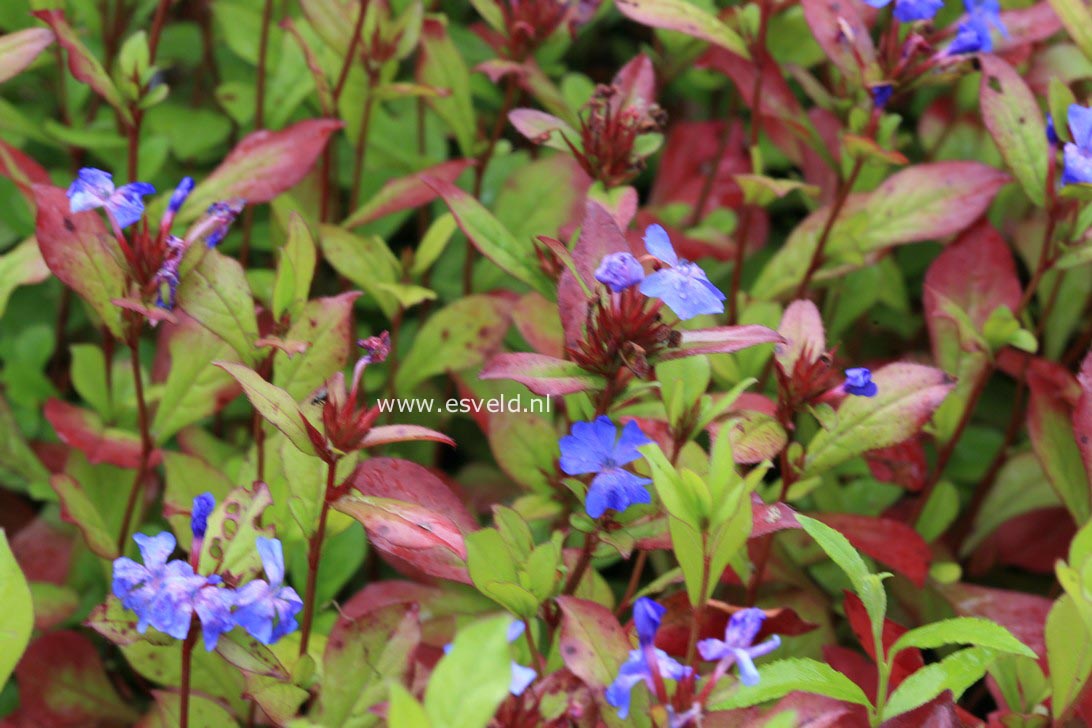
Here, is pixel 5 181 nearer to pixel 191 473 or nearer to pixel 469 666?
pixel 191 473

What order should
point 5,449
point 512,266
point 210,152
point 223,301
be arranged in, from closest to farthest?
point 223,301, point 512,266, point 5,449, point 210,152

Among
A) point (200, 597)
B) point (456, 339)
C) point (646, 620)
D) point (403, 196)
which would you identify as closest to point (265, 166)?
point (403, 196)

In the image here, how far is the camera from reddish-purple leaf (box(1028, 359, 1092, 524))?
3.51ft

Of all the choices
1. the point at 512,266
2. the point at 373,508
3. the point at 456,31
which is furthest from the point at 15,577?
the point at 456,31

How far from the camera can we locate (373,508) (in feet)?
2.49

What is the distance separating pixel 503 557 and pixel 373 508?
0.31 feet

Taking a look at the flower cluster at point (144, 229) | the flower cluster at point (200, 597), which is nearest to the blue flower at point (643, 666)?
the flower cluster at point (200, 597)

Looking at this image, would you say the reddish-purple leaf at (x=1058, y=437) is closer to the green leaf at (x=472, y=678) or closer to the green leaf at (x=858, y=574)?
the green leaf at (x=858, y=574)

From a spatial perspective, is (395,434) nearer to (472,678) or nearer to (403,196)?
(472,678)

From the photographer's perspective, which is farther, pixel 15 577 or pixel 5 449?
pixel 5 449

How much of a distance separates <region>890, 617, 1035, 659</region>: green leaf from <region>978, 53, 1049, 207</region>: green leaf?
1.50 feet

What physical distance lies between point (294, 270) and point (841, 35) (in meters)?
0.61

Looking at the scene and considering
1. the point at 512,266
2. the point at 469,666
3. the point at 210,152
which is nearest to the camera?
the point at 469,666

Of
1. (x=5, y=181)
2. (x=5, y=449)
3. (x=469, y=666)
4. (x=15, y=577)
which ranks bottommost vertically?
(x=5, y=449)
